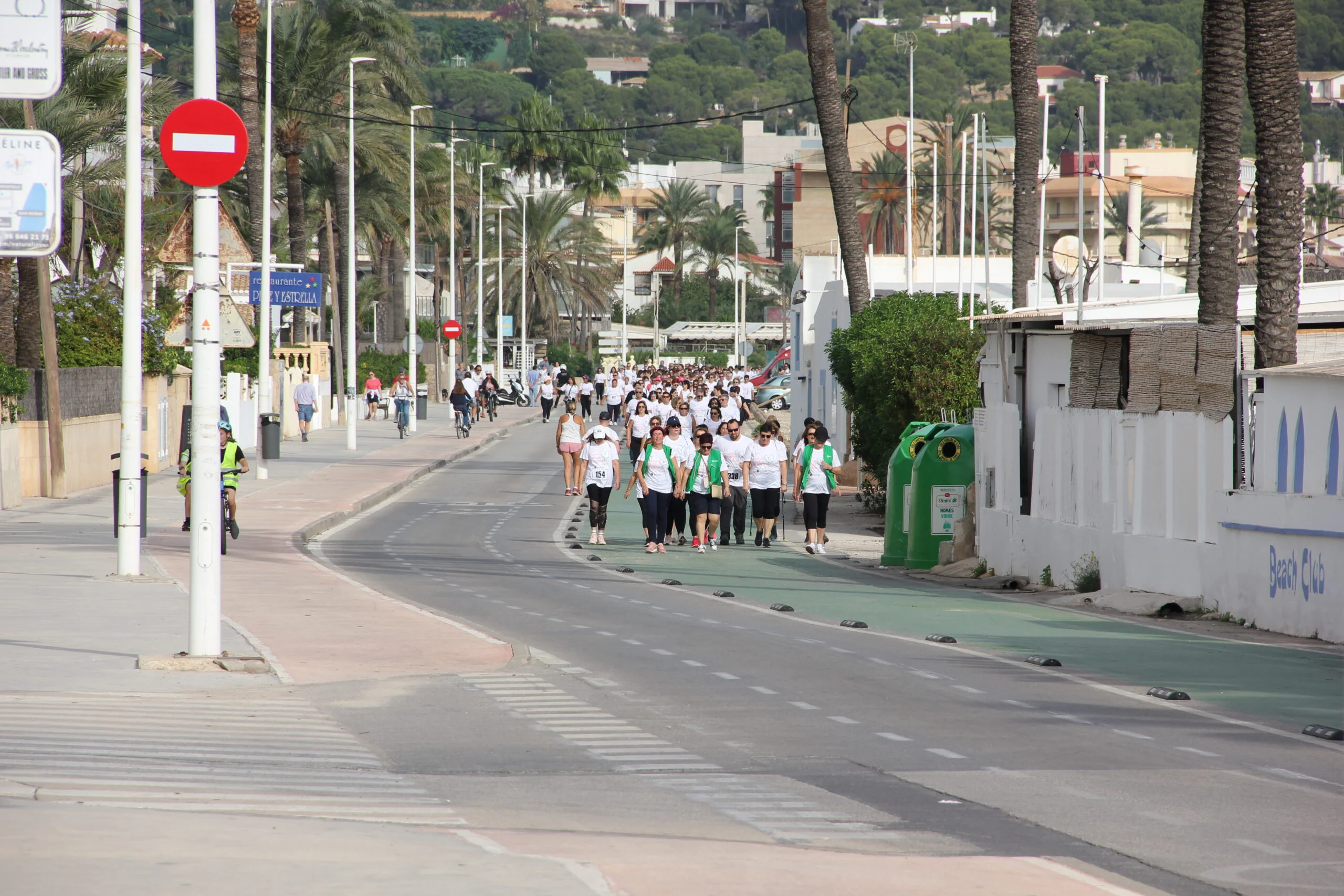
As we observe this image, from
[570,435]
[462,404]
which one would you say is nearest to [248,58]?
[462,404]

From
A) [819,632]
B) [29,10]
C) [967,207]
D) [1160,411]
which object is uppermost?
[967,207]

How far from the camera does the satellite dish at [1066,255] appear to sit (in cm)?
2895

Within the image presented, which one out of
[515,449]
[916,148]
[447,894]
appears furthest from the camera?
[916,148]

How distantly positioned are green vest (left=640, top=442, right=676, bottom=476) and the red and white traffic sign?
38.4 ft

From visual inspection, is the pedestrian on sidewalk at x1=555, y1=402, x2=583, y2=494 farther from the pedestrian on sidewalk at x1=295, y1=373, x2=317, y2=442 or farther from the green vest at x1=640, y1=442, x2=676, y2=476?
the pedestrian on sidewalk at x1=295, y1=373, x2=317, y2=442

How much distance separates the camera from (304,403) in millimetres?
46125

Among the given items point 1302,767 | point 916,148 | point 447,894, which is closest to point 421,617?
point 1302,767

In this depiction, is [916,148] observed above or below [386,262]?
above

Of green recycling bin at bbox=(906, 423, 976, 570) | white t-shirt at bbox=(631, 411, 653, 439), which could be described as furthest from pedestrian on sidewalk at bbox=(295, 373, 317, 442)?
green recycling bin at bbox=(906, 423, 976, 570)

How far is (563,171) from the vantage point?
113 meters

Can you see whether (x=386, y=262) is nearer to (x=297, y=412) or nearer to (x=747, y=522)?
(x=297, y=412)

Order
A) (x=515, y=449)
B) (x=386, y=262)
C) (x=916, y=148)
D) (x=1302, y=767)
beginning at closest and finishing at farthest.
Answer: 1. (x=1302, y=767)
2. (x=515, y=449)
3. (x=386, y=262)
4. (x=916, y=148)

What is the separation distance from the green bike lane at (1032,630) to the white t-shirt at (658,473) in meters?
0.90

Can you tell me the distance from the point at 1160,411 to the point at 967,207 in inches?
3814
